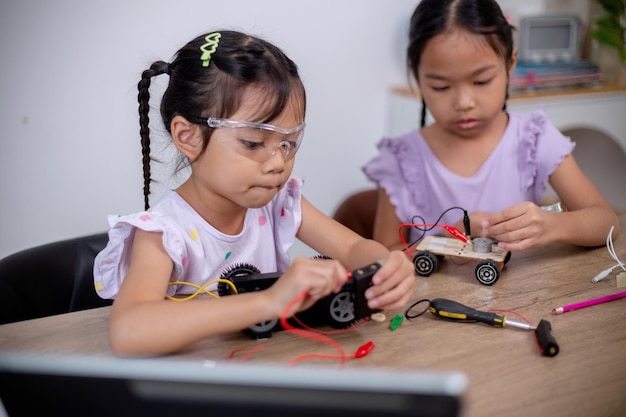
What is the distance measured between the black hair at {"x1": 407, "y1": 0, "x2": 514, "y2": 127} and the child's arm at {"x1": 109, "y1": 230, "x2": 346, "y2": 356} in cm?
96

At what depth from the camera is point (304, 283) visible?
993 mm

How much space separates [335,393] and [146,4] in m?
2.32

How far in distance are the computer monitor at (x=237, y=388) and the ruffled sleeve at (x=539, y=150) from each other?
1.43 metres

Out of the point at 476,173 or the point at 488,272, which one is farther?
the point at 476,173

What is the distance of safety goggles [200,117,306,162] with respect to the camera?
1.26 meters

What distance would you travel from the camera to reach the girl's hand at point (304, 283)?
3.27 ft

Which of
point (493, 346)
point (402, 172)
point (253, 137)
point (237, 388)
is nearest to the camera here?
point (237, 388)

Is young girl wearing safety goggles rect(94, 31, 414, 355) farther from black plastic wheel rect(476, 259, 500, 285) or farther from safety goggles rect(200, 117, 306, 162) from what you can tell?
black plastic wheel rect(476, 259, 500, 285)

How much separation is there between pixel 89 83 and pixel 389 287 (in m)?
1.82

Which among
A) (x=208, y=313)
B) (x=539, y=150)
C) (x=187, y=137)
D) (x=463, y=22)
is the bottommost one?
(x=208, y=313)

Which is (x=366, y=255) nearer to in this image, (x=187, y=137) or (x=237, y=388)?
(x=187, y=137)

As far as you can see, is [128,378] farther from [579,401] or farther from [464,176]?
[464,176]

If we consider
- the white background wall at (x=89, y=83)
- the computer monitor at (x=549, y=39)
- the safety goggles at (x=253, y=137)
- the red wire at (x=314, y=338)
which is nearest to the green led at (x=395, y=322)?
the red wire at (x=314, y=338)

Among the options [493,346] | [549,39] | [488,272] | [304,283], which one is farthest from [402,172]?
[549,39]
